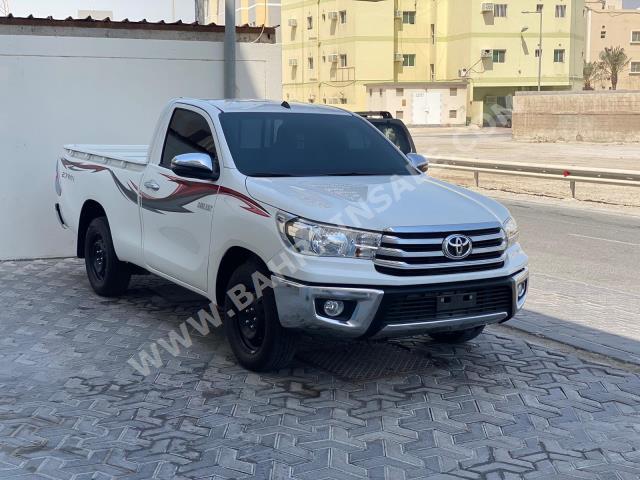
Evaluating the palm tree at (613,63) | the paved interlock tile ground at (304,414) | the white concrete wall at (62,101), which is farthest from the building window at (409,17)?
the paved interlock tile ground at (304,414)

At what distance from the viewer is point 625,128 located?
44.3 metres

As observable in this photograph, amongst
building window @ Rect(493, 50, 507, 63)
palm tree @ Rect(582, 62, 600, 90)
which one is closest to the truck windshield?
building window @ Rect(493, 50, 507, 63)

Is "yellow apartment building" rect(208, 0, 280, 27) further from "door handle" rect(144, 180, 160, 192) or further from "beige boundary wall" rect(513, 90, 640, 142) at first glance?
"beige boundary wall" rect(513, 90, 640, 142)

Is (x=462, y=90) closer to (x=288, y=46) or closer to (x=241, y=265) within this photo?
(x=288, y=46)

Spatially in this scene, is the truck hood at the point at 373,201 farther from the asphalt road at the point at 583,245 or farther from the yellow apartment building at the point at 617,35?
the yellow apartment building at the point at 617,35

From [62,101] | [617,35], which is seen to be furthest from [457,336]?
[617,35]

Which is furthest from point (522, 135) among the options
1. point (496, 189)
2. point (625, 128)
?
point (496, 189)

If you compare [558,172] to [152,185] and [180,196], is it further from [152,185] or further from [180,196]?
[180,196]

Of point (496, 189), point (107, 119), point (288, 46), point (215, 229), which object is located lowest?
point (496, 189)

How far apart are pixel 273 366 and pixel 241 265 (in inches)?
29.2

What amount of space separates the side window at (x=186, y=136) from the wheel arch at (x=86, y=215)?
1.54m

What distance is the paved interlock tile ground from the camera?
4.60 m

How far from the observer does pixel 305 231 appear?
5.45 m

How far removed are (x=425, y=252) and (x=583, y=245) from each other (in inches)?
325
